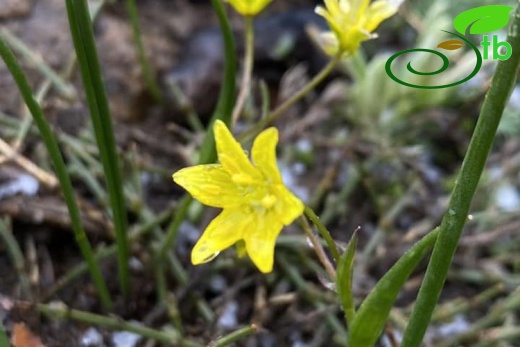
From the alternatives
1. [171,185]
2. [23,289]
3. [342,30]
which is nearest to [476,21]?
[342,30]

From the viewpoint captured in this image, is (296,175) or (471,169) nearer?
(471,169)

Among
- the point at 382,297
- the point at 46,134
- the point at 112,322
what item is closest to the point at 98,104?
the point at 46,134

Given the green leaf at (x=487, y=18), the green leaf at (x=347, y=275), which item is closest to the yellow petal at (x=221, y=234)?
the green leaf at (x=347, y=275)

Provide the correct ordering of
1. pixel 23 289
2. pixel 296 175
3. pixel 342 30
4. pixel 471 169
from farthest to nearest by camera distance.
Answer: pixel 296 175 < pixel 23 289 < pixel 342 30 < pixel 471 169

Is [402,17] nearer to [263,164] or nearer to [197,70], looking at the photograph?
[197,70]

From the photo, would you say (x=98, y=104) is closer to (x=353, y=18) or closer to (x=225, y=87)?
(x=225, y=87)

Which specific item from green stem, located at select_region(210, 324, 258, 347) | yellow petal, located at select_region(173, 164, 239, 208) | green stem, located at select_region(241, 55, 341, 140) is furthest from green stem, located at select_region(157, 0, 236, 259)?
green stem, located at select_region(210, 324, 258, 347)

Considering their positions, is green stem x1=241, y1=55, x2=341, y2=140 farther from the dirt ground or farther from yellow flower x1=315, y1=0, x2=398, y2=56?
the dirt ground

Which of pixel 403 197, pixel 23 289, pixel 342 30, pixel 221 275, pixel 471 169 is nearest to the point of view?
pixel 471 169
